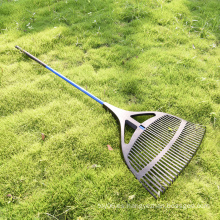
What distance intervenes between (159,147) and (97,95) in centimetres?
122

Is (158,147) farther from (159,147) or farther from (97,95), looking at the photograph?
(97,95)

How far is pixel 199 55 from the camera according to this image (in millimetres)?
3406

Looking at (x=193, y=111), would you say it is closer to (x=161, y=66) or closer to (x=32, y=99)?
(x=161, y=66)

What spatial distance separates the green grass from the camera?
1.84 metres

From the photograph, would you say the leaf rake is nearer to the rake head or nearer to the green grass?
the rake head

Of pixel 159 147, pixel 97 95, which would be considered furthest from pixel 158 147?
pixel 97 95

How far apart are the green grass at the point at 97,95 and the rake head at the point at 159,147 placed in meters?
0.13

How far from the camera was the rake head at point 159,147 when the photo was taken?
1.87 meters

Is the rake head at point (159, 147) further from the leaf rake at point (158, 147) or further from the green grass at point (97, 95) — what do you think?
the green grass at point (97, 95)

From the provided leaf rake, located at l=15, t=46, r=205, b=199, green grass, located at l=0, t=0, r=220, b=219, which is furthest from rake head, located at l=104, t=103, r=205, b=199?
green grass, located at l=0, t=0, r=220, b=219

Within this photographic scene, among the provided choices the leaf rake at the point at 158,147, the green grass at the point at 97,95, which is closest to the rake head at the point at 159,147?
the leaf rake at the point at 158,147

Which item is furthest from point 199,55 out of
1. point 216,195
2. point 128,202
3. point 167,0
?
point 128,202

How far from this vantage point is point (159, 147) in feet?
6.78

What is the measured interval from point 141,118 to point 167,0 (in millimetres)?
3709
